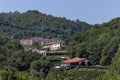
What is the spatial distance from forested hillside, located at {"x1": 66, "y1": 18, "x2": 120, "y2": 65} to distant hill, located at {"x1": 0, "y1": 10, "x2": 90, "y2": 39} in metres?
48.0

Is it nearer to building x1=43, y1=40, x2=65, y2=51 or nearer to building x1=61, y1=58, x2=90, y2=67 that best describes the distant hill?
building x1=43, y1=40, x2=65, y2=51

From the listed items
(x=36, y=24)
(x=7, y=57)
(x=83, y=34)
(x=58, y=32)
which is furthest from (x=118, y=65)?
(x=36, y=24)

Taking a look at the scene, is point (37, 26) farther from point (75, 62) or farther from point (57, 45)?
point (75, 62)

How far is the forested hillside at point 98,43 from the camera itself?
7331cm

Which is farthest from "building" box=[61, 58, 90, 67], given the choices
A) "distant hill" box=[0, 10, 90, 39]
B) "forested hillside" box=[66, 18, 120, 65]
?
"distant hill" box=[0, 10, 90, 39]

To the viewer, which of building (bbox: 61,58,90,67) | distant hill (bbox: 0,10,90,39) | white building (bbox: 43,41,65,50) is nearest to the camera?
building (bbox: 61,58,90,67)

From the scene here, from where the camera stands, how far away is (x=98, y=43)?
78.1m

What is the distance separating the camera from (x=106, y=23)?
9531cm

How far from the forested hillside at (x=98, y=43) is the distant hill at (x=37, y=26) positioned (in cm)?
4803

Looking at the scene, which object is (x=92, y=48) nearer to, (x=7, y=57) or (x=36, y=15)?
(x=7, y=57)

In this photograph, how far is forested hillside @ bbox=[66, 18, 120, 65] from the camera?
73.3 metres

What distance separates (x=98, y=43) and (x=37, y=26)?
73.3m

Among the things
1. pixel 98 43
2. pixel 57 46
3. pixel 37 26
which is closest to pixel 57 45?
pixel 57 46

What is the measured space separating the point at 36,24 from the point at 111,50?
81.2 meters
